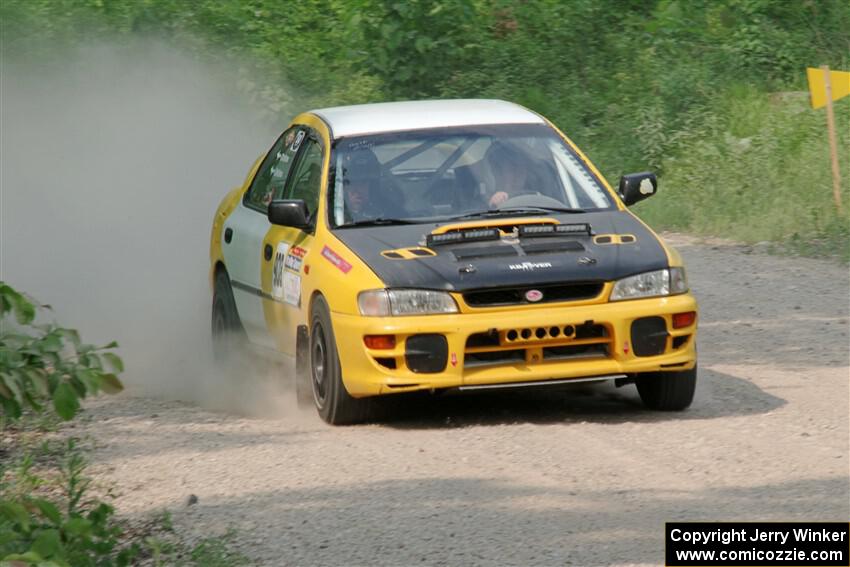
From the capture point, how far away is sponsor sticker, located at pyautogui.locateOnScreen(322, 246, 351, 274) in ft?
28.0

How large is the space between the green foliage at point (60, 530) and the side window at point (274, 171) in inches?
125

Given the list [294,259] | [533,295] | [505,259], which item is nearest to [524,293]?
[533,295]

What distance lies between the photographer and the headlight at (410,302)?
8250 mm

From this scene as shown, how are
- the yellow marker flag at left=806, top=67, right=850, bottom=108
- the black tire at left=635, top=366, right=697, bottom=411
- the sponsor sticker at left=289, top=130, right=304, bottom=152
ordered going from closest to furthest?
the black tire at left=635, top=366, right=697, bottom=411 → the sponsor sticker at left=289, top=130, right=304, bottom=152 → the yellow marker flag at left=806, top=67, right=850, bottom=108

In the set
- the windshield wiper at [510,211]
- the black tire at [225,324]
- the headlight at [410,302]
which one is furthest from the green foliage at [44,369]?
the black tire at [225,324]

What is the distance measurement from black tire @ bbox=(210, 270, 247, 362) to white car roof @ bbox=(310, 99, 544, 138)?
1.36m

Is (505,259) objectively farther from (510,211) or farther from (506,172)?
(506,172)

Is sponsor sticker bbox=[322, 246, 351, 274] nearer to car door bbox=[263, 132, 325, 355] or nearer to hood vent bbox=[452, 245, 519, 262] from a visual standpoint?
car door bbox=[263, 132, 325, 355]

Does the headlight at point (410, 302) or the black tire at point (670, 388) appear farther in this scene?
the black tire at point (670, 388)

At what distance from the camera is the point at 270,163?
35.2 feet

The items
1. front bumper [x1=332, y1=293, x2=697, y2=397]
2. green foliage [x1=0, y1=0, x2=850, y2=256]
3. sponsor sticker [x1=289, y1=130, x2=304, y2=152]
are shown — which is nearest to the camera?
front bumper [x1=332, y1=293, x2=697, y2=397]

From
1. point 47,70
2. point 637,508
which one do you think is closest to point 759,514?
point 637,508

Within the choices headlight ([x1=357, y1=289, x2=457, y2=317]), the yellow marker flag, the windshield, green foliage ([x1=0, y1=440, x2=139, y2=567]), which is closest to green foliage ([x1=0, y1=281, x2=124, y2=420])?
green foliage ([x1=0, y1=440, x2=139, y2=567])

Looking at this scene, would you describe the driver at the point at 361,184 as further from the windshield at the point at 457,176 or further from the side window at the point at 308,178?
the side window at the point at 308,178
